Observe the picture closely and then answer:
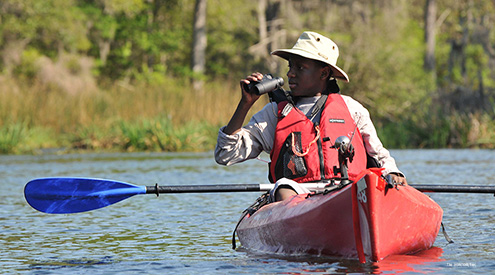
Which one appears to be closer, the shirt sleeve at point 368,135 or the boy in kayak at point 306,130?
the boy in kayak at point 306,130

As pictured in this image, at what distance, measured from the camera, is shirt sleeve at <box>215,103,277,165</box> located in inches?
245

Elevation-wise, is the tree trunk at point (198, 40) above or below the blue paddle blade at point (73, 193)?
above

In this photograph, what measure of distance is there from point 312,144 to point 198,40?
26.3 m

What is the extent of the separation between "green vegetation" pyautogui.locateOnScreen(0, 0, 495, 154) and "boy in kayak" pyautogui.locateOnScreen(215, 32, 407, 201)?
11.8m

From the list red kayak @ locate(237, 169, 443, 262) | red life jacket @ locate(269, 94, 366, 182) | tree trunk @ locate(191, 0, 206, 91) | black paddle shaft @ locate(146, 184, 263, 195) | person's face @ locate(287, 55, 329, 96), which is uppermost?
tree trunk @ locate(191, 0, 206, 91)

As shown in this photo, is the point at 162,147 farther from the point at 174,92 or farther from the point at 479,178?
the point at 479,178

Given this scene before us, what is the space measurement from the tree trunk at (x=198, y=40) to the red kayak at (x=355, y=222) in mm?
25479

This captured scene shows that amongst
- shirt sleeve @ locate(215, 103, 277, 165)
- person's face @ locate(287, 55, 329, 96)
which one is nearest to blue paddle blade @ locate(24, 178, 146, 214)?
shirt sleeve @ locate(215, 103, 277, 165)

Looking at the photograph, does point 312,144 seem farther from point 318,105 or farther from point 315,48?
point 315,48

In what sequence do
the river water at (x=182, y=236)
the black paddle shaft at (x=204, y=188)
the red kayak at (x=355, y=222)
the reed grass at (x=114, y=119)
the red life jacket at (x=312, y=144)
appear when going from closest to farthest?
the red kayak at (x=355, y=222), the river water at (x=182, y=236), the red life jacket at (x=312, y=144), the black paddle shaft at (x=204, y=188), the reed grass at (x=114, y=119)

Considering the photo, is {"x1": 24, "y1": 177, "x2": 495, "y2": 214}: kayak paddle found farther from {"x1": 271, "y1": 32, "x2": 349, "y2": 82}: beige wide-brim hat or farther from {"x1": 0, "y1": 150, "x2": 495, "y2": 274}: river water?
{"x1": 271, "y1": 32, "x2": 349, "y2": 82}: beige wide-brim hat

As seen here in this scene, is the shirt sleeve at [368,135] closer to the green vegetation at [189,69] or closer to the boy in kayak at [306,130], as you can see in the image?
the boy in kayak at [306,130]

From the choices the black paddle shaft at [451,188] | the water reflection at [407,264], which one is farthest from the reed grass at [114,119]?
the water reflection at [407,264]

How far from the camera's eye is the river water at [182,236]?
18.7ft
